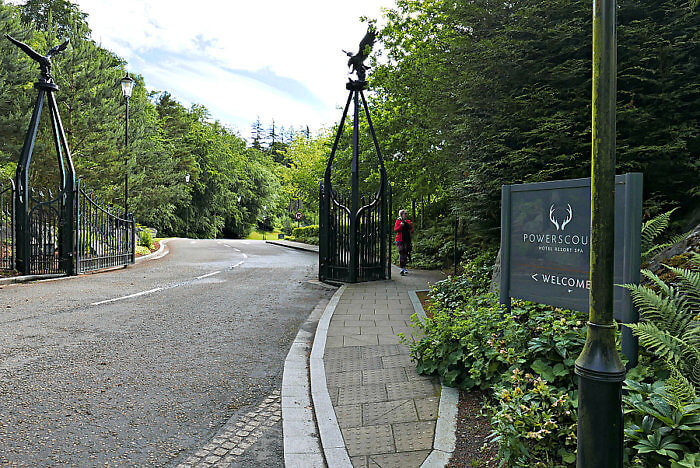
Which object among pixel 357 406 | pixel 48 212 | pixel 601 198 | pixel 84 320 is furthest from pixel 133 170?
pixel 601 198

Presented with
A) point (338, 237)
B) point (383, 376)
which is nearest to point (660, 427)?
point (383, 376)

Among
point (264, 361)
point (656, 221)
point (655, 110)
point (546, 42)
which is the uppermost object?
point (546, 42)

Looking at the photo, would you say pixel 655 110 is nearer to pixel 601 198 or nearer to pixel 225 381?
pixel 601 198

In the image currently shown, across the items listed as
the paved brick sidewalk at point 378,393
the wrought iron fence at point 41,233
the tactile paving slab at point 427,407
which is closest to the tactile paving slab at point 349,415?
the paved brick sidewalk at point 378,393

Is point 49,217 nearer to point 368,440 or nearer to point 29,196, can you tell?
point 29,196

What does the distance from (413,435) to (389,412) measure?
405 millimetres

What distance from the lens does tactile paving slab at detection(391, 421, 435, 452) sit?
3184mm

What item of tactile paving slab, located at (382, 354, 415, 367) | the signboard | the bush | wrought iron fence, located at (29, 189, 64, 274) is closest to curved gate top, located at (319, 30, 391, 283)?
the bush

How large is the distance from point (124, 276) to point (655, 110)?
512 inches

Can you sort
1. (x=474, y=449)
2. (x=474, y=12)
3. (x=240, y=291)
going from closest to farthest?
(x=474, y=449)
(x=474, y=12)
(x=240, y=291)

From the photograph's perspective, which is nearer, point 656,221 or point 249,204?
point 656,221

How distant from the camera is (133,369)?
4.94 m

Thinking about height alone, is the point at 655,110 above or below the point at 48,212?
above

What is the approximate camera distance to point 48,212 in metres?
12.9
